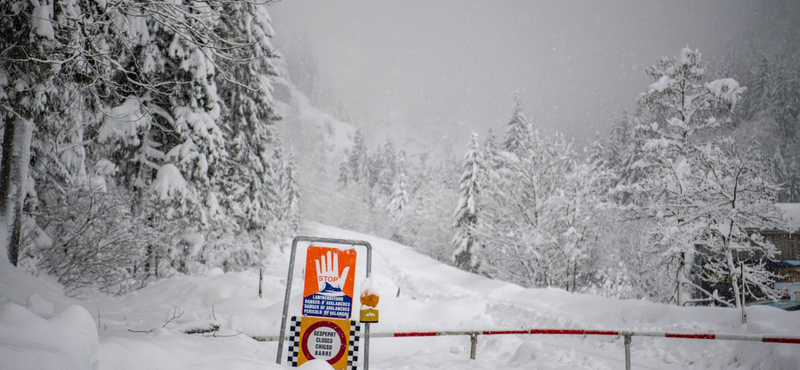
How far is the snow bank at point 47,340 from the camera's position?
6.21 feet

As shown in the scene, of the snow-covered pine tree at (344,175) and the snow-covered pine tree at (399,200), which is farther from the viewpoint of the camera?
the snow-covered pine tree at (344,175)

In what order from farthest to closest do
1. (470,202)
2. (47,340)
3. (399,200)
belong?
1. (399,200)
2. (470,202)
3. (47,340)

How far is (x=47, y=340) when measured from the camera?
222 cm

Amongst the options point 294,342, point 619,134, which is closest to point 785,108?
point 619,134

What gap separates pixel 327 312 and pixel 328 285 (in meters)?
0.32

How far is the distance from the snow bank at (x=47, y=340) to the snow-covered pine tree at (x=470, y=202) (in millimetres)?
31679

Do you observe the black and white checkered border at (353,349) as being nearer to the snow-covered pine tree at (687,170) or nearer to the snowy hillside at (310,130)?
the snow-covered pine tree at (687,170)

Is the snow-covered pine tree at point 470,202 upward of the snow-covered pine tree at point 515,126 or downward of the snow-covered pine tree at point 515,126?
downward

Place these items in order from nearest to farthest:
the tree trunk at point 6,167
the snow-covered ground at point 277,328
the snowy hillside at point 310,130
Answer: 1. the snow-covered ground at point 277,328
2. the tree trunk at point 6,167
3. the snowy hillside at point 310,130

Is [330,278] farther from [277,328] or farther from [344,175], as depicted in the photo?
[344,175]

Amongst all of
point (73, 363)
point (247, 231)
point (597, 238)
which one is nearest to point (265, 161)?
point (247, 231)

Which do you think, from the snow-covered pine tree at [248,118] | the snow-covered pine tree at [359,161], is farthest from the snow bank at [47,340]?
the snow-covered pine tree at [359,161]

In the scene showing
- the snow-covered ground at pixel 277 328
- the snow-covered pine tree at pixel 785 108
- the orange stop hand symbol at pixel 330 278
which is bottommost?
the snow-covered ground at pixel 277 328

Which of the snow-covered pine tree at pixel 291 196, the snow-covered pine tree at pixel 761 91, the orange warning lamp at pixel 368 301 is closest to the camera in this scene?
the orange warning lamp at pixel 368 301
